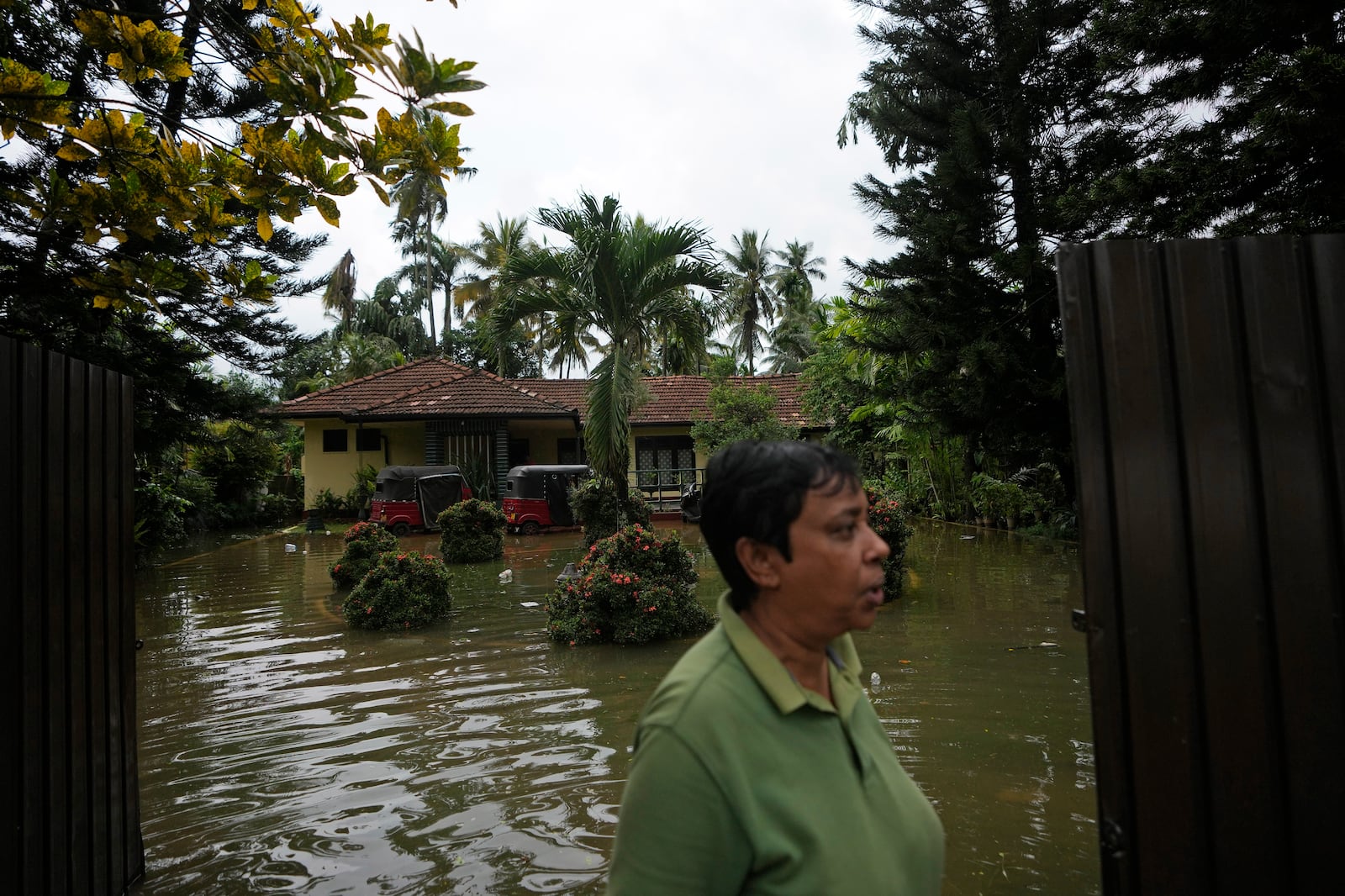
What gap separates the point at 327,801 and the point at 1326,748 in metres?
4.48

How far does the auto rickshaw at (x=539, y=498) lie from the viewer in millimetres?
19797

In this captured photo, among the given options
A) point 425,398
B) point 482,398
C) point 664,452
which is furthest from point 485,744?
point 664,452

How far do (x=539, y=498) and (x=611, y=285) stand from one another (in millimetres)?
8926

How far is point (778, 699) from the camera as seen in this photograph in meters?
1.33

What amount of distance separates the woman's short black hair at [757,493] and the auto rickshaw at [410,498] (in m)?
18.8

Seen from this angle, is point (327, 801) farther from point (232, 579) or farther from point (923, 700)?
point (232, 579)

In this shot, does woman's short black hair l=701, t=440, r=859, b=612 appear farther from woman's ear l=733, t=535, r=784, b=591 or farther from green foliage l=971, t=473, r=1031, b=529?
green foliage l=971, t=473, r=1031, b=529

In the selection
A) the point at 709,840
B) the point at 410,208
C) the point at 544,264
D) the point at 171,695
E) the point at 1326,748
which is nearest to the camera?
the point at 709,840

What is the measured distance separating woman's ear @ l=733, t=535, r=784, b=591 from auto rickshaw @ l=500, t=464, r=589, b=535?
18.4 meters

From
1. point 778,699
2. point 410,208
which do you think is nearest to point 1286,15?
point 410,208

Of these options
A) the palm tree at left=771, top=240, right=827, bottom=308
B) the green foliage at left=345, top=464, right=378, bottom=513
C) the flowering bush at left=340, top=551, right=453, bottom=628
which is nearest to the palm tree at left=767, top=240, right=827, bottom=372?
the palm tree at left=771, top=240, right=827, bottom=308

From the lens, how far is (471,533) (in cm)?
1479

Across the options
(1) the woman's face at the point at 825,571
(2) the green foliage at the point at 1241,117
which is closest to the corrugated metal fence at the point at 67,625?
(1) the woman's face at the point at 825,571

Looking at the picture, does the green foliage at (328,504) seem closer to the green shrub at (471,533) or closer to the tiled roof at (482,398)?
the tiled roof at (482,398)
